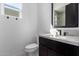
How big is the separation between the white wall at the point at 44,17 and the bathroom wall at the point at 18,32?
0.55 feet

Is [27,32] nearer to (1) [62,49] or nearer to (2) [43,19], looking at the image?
(2) [43,19]

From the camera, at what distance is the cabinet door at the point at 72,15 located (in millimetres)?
2008

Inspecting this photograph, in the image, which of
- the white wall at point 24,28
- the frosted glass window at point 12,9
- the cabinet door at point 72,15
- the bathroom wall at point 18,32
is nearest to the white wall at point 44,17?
the white wall at point 24,28

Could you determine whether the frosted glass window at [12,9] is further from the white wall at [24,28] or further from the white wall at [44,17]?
the white wall at [44,17]

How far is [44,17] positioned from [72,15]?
1.25 meters

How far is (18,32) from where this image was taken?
292 cm

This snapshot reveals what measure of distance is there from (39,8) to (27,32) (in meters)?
0.87

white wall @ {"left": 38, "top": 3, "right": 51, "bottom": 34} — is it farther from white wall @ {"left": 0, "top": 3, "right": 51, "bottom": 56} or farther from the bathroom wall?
the bathroom wall

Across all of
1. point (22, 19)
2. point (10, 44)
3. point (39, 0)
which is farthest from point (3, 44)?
point (39, 0)

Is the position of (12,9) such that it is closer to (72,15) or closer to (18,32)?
(18,32)

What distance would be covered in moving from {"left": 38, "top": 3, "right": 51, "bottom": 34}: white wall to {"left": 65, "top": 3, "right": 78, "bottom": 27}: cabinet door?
2.95 feet

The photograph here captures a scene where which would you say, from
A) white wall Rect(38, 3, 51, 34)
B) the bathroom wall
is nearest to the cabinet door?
white wall Rect(38, 3, 51, 34)

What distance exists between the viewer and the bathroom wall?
8.00 feet

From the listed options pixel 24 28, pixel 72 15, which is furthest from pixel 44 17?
pixel 72 15
